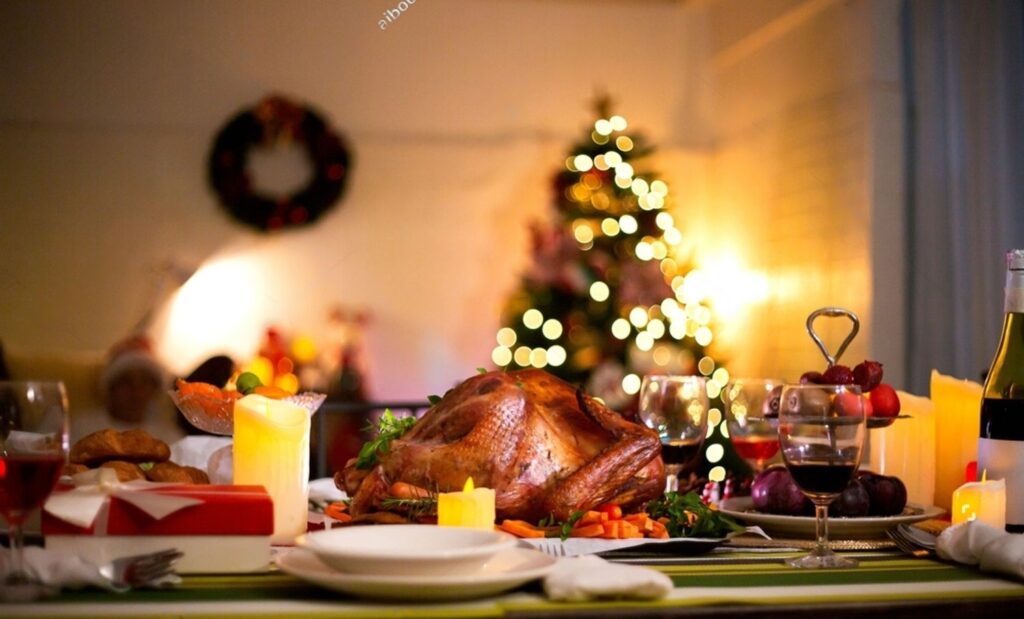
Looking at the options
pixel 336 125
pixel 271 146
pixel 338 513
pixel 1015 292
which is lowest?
pixel 338 513

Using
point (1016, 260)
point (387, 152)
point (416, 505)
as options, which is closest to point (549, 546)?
point (416, 505)

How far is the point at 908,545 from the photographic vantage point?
1.41 m

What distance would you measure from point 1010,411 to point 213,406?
3.38ft

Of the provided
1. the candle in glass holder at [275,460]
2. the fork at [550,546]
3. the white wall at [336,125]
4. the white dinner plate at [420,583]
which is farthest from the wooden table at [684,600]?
the white wall at [336,125]

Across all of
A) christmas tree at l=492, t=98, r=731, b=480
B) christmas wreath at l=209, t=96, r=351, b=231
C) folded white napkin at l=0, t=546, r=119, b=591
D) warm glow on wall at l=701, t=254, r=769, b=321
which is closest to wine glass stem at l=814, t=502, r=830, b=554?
folded white napkin at l=0, t=546, r=119, b=591

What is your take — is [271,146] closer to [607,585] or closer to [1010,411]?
[1010,411]

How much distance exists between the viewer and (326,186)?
5.86 metres

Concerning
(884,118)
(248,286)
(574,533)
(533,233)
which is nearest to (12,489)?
(574,533)

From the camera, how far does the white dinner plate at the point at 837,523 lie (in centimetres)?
147

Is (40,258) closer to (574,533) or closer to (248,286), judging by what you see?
(248,286)

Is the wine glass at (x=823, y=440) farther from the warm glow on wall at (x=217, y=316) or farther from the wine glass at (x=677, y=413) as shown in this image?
the warm glow on wall at (x=217, y=316)

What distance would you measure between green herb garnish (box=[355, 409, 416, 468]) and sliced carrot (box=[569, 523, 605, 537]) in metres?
0.27

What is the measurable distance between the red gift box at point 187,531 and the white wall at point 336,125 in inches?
182

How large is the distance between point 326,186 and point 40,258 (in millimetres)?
1381
